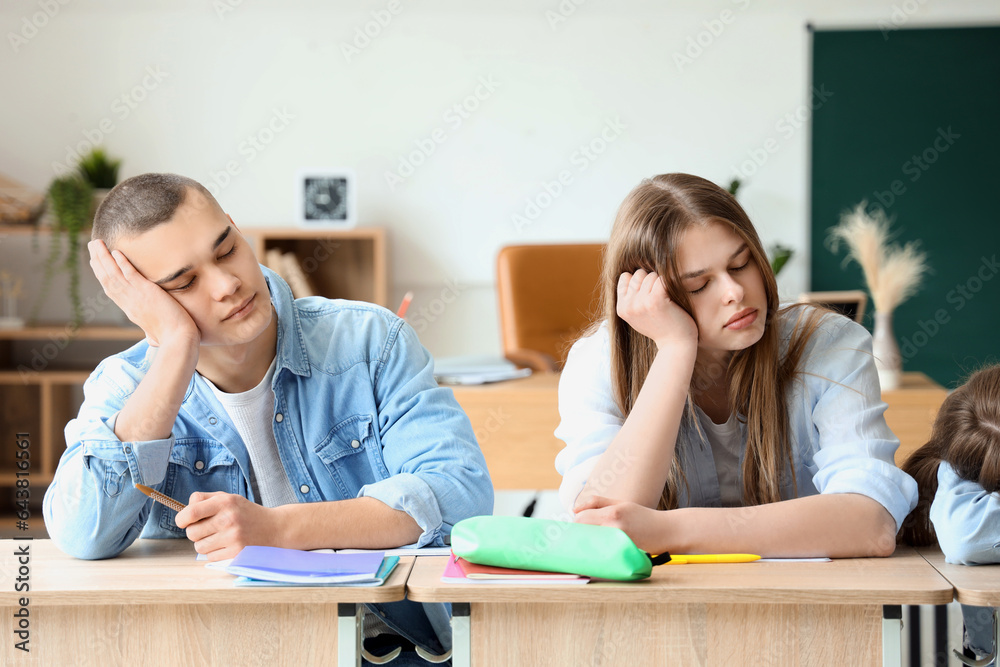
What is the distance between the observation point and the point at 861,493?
112 centimetres

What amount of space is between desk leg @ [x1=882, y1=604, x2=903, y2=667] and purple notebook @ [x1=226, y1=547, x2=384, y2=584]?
524 mm

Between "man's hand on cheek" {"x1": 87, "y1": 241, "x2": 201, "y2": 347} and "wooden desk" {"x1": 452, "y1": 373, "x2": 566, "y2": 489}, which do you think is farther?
"wooden desk" {"x1": 452, "y1": 373, "x2": 566, "y2": 489}

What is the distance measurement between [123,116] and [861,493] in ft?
13.5

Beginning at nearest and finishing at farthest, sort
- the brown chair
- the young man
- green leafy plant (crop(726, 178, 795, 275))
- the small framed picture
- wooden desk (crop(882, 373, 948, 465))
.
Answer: the young man, wooden desk (crop(882, 373, 948, 465)), the brown chair, green leafy plant (crop(726, 178, 795, 275)), the small framed picture

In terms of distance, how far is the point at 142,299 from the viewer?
48.5 inches

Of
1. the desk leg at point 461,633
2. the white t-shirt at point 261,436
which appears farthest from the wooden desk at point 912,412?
the desk leg at point 461,633

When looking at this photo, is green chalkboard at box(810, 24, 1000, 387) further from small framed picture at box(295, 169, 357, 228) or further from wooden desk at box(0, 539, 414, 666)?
wooden desk at box(0, 539, 414, 666)

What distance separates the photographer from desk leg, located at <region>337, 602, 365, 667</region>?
94cm

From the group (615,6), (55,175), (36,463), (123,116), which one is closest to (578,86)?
(615,6)

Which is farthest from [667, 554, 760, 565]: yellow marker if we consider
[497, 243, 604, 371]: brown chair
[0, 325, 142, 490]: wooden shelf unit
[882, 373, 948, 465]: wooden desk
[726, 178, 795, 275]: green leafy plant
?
[0, 325, 142, 490]: wooden shelf unit

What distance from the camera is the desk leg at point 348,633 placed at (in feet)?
3.09

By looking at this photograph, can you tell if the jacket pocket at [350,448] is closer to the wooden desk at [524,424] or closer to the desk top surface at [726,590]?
the desk top surface at [726,590]

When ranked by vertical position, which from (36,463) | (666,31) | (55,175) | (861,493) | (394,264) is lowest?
(36,463)

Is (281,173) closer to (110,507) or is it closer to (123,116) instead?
(123,116)
